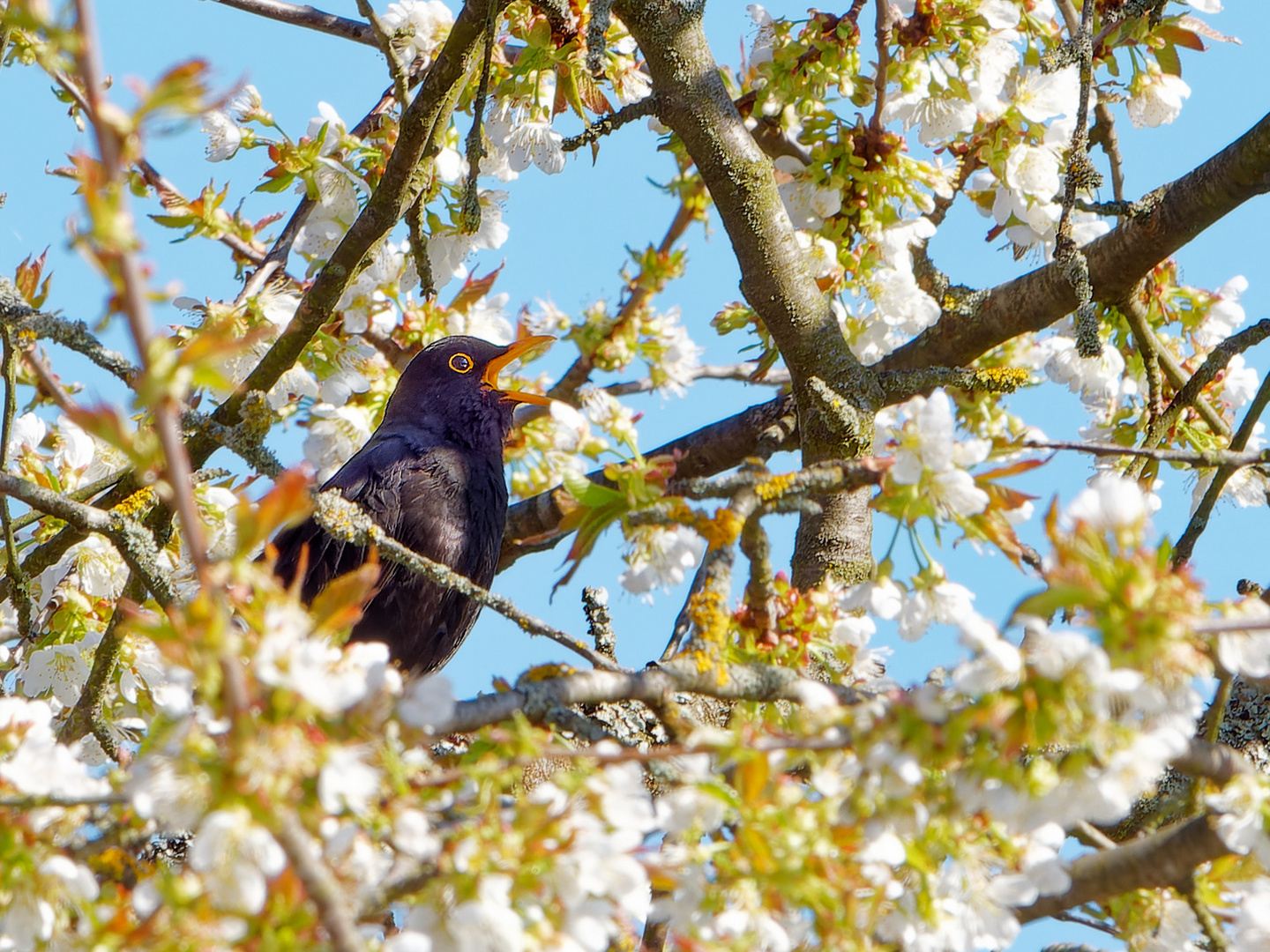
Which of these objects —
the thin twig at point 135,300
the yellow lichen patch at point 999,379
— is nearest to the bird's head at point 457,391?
the yellow lichen patch at point 999,379

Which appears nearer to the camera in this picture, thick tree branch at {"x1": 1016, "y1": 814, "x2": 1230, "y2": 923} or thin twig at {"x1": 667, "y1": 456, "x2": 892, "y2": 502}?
thick tree branch at {"x1": 1016, "y1": 814, "x2": 1230, "y2": 923}

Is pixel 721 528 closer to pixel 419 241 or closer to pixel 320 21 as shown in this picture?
pixel 419 241

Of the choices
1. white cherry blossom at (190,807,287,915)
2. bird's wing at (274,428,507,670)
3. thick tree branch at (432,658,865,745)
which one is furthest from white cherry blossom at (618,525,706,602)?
bird's wing at (274,428,507,670)

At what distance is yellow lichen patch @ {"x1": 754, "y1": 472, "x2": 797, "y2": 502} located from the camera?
1.89m

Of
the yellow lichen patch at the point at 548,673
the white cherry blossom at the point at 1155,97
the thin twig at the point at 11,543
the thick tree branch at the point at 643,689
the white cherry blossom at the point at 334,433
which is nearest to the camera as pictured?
the thick tree branch at the point at 643,689

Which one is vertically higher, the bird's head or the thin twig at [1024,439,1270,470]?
the bird's head

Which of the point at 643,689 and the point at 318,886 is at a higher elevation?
the point at 643,689

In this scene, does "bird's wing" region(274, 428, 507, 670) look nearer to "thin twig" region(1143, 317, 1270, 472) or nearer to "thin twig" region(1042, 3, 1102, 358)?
"thin twig" region(1042, 3, 1102, 358)

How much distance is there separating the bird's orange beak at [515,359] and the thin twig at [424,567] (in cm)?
154

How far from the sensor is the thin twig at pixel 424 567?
191cm

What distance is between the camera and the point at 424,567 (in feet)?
6.99

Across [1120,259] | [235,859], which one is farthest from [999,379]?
[235,859]

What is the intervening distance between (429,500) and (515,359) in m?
0.80

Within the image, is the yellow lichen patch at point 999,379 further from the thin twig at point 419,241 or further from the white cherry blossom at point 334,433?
the white cherry blossom at point 334,433
